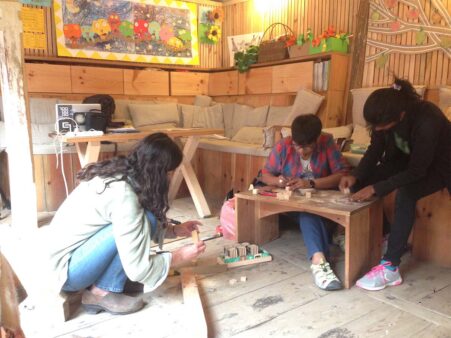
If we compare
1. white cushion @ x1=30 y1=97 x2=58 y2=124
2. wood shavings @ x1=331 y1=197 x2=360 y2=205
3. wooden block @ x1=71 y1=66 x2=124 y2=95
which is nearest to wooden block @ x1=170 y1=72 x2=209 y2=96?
wooden block @ x1=71 y1=66 x2=124 y2=95

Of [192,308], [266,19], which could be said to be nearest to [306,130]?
[192,308]

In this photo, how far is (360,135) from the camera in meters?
3.47

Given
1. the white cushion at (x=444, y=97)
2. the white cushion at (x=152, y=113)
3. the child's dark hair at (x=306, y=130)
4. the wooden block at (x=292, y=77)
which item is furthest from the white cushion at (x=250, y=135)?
the child's dark hair at (x=306, y=130)

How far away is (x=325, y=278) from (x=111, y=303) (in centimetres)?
105

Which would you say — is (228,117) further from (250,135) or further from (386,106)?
(386,106)

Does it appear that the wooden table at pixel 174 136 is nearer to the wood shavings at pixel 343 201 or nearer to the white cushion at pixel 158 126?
the white cushion at pixel 158 126

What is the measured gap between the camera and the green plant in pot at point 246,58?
4.75m

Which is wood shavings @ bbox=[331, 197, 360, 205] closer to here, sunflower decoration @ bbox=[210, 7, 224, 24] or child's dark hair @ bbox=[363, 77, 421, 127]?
child's dark hair @ bbox=[363, 77, 421, 127]

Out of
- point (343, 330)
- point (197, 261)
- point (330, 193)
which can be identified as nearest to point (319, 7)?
point (330, 193)

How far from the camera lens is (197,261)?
2461 mm

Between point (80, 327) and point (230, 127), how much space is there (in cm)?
356

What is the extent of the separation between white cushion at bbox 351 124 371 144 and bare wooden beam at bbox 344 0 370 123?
0.60 metres

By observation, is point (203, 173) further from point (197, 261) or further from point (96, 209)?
point (96, 209)

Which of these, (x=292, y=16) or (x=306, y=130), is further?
(x=292, y=16)
